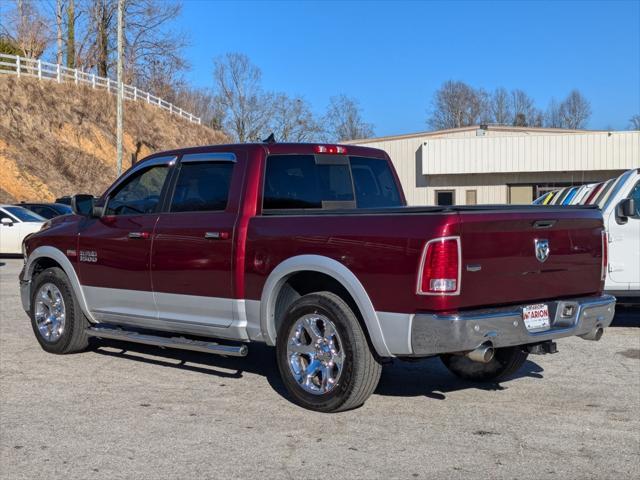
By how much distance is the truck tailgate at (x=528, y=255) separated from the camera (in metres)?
5.40

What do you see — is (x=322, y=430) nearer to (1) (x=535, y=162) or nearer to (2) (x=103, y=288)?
(2) (x=103, y=288)

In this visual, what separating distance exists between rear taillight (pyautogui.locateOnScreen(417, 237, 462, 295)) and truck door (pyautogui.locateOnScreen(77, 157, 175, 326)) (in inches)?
115

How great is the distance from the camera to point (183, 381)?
23.3 feet

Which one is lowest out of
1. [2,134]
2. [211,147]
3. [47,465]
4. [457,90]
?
[47,465]

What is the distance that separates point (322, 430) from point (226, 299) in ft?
5.00

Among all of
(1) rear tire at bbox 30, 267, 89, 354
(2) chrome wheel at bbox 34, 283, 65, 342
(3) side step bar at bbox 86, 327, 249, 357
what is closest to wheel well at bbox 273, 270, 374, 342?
(3) side step bar at bbox 86, 327, 249, 357

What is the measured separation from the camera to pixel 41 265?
8703 millimetres

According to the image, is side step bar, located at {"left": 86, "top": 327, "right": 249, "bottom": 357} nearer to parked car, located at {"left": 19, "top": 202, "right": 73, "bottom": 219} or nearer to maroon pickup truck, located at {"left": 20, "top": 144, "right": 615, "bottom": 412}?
maroon pickup truck, located at {"left": 20, "top": 144, "right": 615, "bottom": 412}

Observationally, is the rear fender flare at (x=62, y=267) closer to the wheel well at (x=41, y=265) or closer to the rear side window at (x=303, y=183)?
the wheel well at (x=41, y=265)

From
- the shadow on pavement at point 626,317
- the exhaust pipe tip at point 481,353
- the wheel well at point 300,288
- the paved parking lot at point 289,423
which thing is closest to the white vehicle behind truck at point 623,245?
the shadow on pavement at point 626,317

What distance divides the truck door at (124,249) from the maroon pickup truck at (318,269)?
17 millimetres

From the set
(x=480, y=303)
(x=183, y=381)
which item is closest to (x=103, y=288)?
(x=183, y=381)

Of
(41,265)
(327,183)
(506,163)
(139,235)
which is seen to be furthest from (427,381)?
(506,163)

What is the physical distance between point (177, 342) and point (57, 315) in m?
1.97
